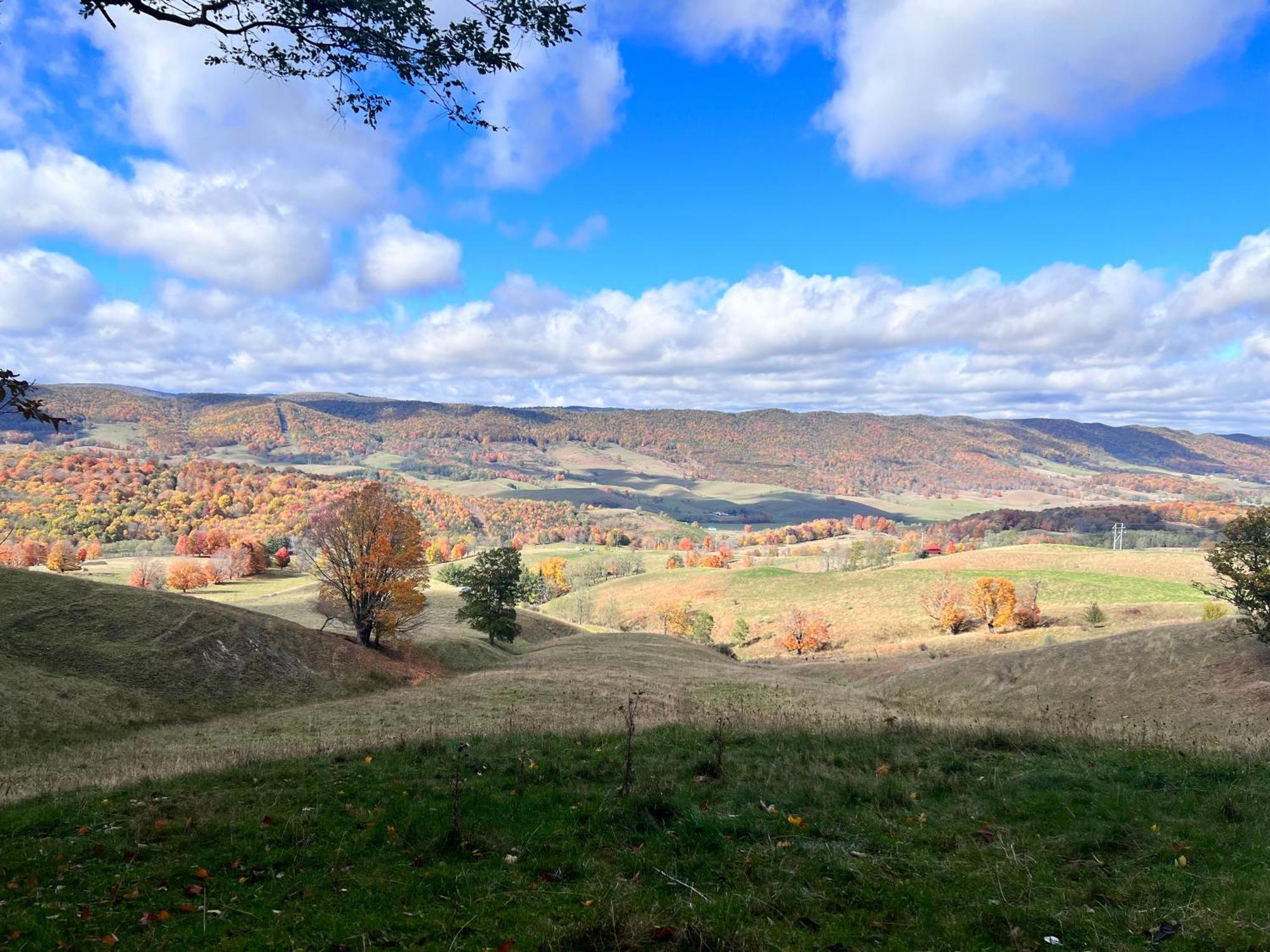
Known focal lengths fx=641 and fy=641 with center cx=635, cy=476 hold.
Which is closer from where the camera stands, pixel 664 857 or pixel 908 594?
pixel 664 857

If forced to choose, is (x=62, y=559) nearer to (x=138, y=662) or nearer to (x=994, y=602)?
(x=138, y=662)

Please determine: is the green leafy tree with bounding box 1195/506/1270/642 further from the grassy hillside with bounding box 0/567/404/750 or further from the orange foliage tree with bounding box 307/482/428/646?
the orange foliage tree with bounding box 307/482/428/646

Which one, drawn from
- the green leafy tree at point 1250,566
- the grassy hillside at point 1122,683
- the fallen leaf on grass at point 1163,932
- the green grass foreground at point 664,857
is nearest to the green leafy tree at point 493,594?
the grassy hillside at point 1122,683

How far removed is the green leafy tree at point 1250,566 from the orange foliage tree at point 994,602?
40850 mm

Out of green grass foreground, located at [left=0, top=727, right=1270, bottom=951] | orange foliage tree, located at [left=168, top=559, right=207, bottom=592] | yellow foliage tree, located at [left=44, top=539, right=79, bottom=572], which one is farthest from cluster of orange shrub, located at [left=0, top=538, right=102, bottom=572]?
green grass foreground, located at [left=0, top=727, right=1270, bottom=951]

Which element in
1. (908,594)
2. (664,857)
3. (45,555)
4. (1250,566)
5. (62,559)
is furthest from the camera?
(45,555)

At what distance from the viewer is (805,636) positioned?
7731cm

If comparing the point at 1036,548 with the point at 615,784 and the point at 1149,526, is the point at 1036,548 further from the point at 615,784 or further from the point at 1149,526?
the point at 615,784

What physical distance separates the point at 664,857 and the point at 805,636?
244 feet

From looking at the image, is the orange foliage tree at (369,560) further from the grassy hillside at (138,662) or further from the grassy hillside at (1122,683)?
the grassy hillside at (1122,683)

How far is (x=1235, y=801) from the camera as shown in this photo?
27.7ft

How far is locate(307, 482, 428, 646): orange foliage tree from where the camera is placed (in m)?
39.6

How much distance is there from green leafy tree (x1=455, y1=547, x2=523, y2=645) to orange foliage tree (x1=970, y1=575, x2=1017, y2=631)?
165ft

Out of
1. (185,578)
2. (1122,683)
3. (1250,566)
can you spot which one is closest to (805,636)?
(1122,683)
